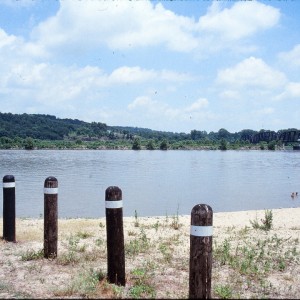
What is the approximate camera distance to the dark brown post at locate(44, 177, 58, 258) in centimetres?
696

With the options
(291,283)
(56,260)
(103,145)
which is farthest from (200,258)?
(103,145)

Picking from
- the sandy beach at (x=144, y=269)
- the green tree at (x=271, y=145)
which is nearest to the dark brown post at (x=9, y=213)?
the sandy beach at (x=144, y=269)

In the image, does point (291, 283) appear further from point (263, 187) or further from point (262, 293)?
point (263, 187)

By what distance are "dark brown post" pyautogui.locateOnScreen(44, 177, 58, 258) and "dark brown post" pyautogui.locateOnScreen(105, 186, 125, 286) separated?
5.35 feet

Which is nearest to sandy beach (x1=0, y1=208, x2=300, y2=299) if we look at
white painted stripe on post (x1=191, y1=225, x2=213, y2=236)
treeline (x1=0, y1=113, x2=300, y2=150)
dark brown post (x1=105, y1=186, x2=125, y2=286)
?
dark brown post (x1=105, y1=186, x2=125, y2=286)

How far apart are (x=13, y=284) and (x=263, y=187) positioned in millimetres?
31019

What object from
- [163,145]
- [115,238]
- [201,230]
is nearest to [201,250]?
[201,230]

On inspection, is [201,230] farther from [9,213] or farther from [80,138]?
[80,138]

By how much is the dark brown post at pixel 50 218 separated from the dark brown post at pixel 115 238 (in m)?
1.63

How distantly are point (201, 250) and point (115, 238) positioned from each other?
139cm

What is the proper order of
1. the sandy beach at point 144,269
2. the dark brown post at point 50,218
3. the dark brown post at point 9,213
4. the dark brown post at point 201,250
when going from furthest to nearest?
the dark brown post at point 9,213, the dark brown post at point 50,218, the sandy beach at point 144,269, the dark brown post at point 201,250

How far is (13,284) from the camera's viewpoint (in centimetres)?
554

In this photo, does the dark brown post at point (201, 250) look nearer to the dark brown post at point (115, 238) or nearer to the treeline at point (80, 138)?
the dark brown post at point (115, 238)

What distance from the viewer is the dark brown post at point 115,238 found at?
18.4ft
